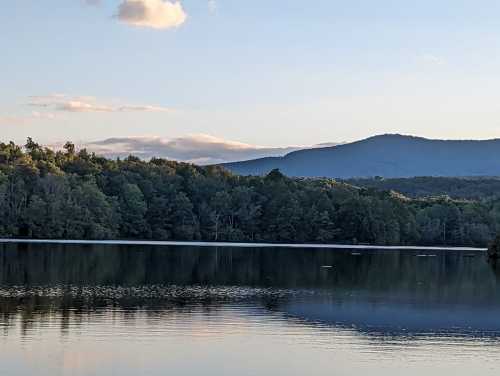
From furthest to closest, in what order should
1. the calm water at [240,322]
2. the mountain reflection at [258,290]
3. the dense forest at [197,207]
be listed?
the dense forest at [197,207] → the mountain reflection at [258,290] → the calm water at [240,322]

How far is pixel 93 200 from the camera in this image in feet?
449

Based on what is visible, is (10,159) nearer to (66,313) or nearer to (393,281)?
(393,281)

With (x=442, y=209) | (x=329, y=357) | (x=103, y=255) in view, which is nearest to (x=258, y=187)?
(x=442, y=209)

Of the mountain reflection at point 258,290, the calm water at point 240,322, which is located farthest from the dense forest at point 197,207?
the calm water at point 240,322

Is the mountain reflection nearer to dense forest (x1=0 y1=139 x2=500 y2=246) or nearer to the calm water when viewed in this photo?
the calm water

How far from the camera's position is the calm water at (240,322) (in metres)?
30.0

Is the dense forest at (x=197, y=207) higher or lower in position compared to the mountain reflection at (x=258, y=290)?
higher

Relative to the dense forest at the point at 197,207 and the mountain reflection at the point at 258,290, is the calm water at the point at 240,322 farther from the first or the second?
the dense forest at the point at 197,207

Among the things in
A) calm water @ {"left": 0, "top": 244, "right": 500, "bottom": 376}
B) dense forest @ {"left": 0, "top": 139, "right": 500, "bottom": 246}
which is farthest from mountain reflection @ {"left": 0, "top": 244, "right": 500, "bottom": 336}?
dense forest @ {"left": 0, "top": 139, "right": 500, "bottom": 246}

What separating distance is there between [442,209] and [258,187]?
3060 centimetres

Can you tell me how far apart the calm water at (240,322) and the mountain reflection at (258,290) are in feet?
0.31

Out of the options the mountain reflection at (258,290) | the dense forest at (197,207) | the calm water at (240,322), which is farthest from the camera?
the dense forest at (197,207)

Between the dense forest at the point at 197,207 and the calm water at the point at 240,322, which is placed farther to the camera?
the dense forest at the point at 197,207

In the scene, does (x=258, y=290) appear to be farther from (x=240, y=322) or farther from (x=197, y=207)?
(x=197, y=207)
